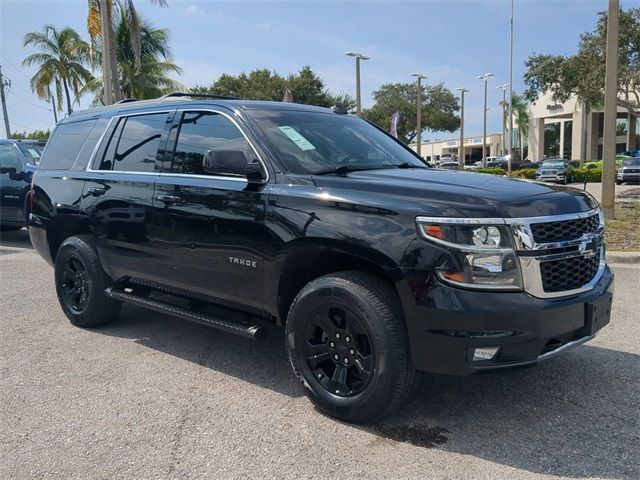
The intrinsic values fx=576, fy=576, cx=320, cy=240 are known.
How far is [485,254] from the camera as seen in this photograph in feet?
10.0

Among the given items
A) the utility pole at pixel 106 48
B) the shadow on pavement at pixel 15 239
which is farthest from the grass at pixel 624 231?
the utility pole at pixel 106 48

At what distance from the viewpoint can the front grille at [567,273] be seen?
3.18 meters

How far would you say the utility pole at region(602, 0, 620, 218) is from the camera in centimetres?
1120

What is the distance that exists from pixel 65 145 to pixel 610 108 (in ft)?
33.9

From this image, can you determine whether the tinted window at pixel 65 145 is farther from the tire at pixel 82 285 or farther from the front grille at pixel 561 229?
the front grille at pixel 561 229

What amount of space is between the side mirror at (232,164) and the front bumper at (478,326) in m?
1.33

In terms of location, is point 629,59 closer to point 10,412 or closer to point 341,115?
point 341,115

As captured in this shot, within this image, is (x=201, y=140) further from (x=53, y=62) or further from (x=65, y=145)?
(x=53, y=62)

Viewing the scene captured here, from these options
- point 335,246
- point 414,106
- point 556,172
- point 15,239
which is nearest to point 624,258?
point 335,246

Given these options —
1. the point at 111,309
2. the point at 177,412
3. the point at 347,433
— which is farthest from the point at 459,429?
the point at 111,309

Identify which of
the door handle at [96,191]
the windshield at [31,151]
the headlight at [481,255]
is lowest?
the headlight at [481,255]

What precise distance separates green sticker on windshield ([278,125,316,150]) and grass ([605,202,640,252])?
647 centimetres

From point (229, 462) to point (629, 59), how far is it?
24.4 metres

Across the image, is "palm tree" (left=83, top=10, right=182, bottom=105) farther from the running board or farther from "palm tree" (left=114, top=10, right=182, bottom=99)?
the running board
